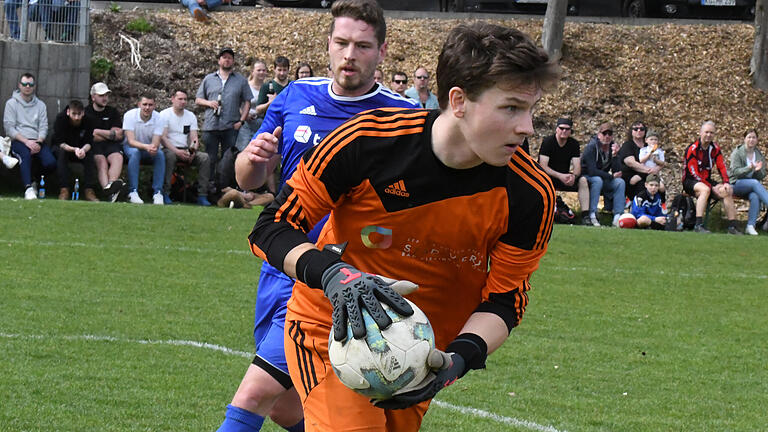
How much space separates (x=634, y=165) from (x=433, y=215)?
49.3ft

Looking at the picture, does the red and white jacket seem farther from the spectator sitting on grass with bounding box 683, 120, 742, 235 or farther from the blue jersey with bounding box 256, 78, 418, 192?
the blue jersey with bounding box 256, 78, 418, 192

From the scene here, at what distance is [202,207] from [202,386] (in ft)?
30.6

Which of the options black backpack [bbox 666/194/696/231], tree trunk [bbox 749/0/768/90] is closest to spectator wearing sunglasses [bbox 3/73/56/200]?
black backpack [bbox 666/194/696/231]

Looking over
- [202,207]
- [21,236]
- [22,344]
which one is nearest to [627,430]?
[22,344]

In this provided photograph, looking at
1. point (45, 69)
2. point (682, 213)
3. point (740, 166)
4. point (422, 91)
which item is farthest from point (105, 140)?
point (740, 166)

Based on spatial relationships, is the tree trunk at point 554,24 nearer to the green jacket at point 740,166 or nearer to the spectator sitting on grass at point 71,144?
the green jacket at point 740,166

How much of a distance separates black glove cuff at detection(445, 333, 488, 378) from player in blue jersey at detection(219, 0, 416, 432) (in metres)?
1.19

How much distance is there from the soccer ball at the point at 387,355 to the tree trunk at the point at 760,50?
75.1 feet

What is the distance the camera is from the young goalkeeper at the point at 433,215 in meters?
3.30

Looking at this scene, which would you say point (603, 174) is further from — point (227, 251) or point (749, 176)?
point (227, 251)

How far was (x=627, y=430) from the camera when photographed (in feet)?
19.9

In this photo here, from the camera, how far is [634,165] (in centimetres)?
1800

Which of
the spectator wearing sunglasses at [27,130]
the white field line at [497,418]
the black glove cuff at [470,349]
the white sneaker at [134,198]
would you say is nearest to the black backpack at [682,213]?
the white sneaker at [134,198]

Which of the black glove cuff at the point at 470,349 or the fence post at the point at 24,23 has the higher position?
the fence post at the point at 24,23
